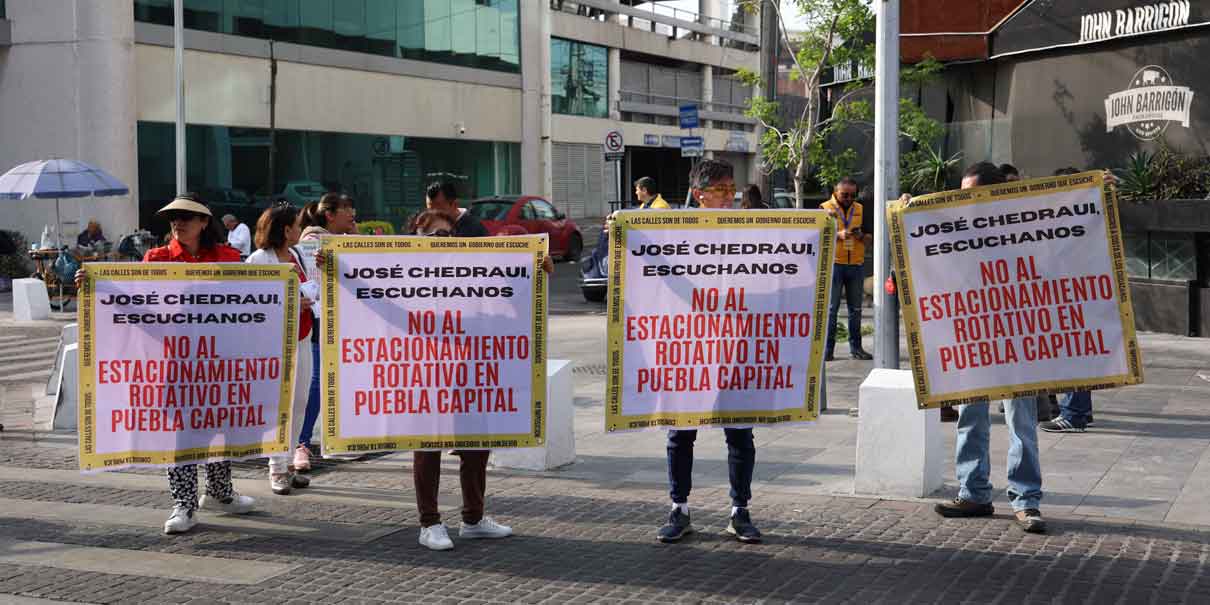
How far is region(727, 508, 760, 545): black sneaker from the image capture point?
22.8 ft

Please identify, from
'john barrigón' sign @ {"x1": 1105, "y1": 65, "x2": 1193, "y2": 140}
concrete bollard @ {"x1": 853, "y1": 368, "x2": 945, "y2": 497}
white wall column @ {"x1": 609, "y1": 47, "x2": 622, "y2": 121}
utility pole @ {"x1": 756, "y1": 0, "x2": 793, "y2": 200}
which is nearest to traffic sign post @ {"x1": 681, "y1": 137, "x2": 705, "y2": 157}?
utility pole @ {"x1": 756, "y1": 0, "x2": 793, "y2": 200}

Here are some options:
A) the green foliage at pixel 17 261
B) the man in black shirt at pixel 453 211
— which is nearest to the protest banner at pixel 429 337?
the man in black shirt at pixel 453 211

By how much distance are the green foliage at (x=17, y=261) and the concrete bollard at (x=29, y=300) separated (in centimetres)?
726

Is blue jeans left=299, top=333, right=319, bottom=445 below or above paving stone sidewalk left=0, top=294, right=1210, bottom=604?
above

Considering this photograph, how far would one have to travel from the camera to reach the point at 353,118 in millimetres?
38281

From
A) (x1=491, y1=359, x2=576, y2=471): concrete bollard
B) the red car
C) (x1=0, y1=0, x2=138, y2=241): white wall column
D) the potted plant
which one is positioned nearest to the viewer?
(x1=491, y1=359, x2=576, y2=471): concrete bollard

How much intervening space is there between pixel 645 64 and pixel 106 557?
5117 cm

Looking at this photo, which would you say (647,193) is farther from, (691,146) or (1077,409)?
(691,146)

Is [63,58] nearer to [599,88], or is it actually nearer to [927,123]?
[927,123]

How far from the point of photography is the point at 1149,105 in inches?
682

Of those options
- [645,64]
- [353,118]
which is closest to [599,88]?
[645,64]

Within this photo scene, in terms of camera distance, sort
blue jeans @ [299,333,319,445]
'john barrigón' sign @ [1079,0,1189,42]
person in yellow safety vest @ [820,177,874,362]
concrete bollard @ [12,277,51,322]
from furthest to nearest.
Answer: concrete bollard @ [12,277,51,322] < 'john barrigón' sign @ [1079,0,1189,42] < person in yellow safety vest @ [820,177,874,362] < blue jeans @ [299,333,319,445]

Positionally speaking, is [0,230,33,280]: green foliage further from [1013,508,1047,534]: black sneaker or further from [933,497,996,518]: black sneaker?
[1013,508,1047,534]: black sneaker

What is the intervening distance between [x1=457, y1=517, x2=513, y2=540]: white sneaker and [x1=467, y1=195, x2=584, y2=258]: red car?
75.5ft
